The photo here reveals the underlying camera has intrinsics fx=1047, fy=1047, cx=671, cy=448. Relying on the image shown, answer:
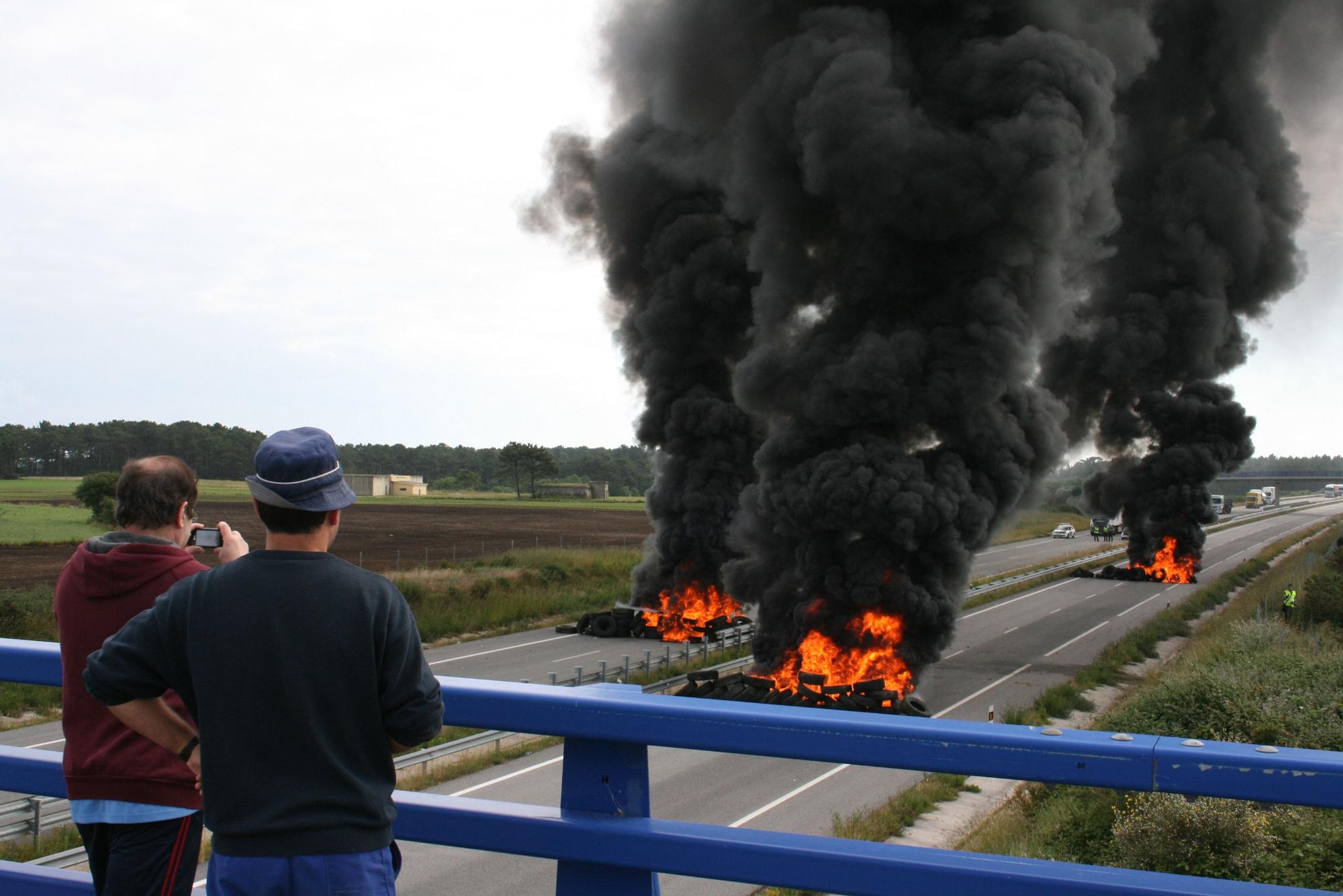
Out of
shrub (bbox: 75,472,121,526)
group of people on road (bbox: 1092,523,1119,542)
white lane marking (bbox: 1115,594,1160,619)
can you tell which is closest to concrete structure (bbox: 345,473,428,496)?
shrub (bbox: 75,472,121,526)

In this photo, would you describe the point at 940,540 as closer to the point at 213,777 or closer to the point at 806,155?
the point at 806,155

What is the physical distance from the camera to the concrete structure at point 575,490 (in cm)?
11069

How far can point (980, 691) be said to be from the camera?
2484 cm

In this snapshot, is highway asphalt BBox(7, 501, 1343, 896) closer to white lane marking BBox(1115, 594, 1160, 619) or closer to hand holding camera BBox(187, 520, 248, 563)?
white lane marking BBox(1115, 594, 1160, 619)

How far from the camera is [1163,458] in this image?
51250 mm

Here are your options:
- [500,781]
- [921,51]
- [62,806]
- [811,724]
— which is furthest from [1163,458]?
[811,724]

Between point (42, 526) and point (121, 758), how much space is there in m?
54.5

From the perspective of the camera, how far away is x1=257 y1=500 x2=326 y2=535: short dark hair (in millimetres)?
2436

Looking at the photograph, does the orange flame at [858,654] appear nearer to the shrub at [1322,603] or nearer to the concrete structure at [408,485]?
the shrub at [1322,603]

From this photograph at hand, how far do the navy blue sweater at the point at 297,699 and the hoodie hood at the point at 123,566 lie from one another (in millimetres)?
651

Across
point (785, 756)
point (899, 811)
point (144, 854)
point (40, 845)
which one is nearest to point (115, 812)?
point (144, 854)

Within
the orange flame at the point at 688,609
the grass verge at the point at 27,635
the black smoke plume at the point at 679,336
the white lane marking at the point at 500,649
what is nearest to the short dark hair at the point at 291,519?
the grass verge at the point at 27,635

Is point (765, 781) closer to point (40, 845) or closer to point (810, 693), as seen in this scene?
point (810, 693)

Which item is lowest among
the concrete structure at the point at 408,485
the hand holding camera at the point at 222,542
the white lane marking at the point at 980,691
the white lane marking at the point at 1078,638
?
the white lane marking at the point at 1078,638
